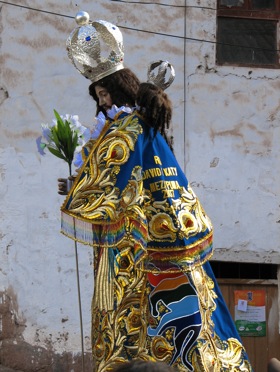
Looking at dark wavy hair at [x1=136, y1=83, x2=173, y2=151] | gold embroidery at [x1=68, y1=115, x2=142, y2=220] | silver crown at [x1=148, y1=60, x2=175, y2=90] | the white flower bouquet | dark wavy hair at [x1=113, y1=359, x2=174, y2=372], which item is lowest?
dark wavy hair at [x1=113, y1=359, x2=174, y2=372]

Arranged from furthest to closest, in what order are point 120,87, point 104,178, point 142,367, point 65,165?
point 65,165, point 120,87, point 104,178, point 142,367

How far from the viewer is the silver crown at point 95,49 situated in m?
6.38

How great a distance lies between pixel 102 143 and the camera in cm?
619

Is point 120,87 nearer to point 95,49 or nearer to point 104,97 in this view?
point 104,97

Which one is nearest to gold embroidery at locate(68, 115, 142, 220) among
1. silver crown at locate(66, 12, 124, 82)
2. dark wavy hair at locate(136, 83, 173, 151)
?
dark wavy hair at locate(136, 83, 173, 151)

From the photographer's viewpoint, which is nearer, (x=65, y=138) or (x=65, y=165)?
(x=65, y=138)

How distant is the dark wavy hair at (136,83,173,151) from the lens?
617cm

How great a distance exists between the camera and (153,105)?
617cm

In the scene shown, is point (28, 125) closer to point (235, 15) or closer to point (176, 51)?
point (176, 51)

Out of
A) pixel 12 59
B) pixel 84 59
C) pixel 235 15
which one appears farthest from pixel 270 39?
pixel 84 59

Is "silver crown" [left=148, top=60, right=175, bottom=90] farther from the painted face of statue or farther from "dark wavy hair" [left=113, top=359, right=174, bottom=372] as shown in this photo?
"dark wavy hair" [left=113, top=359, right=174, bottom=372]

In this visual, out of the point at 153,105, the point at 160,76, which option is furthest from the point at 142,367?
the point at 160,76

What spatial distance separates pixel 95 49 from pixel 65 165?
4511 mm

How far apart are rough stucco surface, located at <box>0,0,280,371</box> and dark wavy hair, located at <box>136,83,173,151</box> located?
4.69 meters
